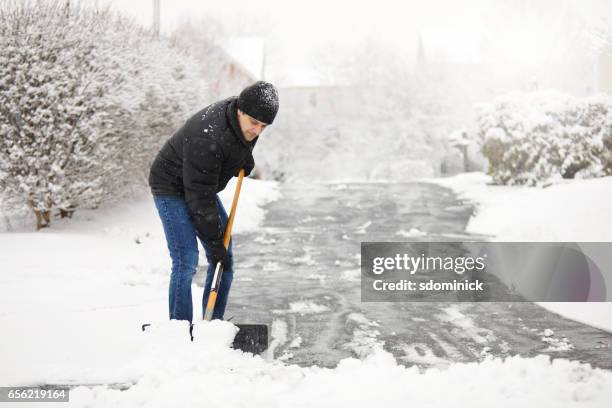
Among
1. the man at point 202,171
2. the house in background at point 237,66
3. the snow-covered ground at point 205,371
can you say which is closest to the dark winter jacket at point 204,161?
the man at point 202,171

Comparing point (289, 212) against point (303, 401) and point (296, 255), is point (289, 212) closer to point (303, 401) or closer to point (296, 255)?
point (296, 255)

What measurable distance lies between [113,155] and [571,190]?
24.5ft

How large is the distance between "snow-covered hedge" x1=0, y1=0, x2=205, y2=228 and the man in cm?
492

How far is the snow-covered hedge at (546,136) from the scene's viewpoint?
12.7 meters

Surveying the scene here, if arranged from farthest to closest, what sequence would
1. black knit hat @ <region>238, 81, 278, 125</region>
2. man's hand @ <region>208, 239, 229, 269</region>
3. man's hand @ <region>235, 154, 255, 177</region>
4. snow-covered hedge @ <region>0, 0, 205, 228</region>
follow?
snow-covered hedge @ <region>0, 0, 205, 228</region> → man's hand @ <region>235, 154, 255, 177</region> → man's hand @ <region>208, 239, 229, 269</region> → black knit hat @ <region>238, 81, 278, 125</region>

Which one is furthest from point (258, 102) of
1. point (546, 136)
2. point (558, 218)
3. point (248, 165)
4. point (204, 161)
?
point (546, 136)

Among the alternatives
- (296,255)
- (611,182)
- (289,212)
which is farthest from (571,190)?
(289,212)

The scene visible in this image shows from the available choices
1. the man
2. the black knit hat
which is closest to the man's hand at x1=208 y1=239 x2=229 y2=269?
the man

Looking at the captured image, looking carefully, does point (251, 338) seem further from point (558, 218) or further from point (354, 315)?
point (558, 218)

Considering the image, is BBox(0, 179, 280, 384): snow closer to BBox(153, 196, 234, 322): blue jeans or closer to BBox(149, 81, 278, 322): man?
BBox(153, 196, 234, 322): blue jeans

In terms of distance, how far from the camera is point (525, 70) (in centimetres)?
3328

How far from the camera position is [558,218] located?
9031mm

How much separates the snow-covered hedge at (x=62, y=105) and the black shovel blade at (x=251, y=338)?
218 inches

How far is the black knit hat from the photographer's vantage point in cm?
400
